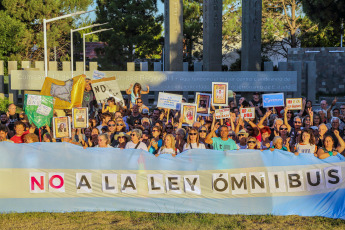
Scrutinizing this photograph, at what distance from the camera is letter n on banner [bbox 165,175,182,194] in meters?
9.05

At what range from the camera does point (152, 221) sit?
340 inches

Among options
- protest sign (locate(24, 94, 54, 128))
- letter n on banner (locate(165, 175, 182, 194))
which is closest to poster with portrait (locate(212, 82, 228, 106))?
protest sign (locate(24, 94, 54, 128))

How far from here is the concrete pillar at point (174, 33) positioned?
2338cm

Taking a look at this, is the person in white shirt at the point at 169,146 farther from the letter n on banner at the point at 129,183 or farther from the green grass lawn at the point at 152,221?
the green grass lawn at the point at 152,221

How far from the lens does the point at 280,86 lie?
76.3 feet

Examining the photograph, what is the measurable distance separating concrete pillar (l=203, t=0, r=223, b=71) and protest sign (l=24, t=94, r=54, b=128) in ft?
44.2

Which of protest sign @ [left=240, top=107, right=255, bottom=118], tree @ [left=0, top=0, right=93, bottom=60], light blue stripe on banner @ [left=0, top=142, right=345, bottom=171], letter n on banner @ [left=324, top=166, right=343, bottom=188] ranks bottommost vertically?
letter n on banner @ [left=324, top=166, right=343, bottom=188]

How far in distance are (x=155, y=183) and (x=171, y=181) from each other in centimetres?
28

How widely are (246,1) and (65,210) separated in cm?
1680

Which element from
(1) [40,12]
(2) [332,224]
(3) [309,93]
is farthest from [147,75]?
(1) [40,12]

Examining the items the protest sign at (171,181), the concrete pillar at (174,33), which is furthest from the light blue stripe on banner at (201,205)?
the concrete pillar at (174,33)

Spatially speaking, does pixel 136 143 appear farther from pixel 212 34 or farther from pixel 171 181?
pixel 212 34

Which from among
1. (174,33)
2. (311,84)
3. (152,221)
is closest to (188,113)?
(152,221)

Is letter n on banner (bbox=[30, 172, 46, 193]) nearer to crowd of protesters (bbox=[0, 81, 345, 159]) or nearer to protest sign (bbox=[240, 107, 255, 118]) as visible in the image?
crowd of protesters (bbox=[0, 81, 345, 159])
